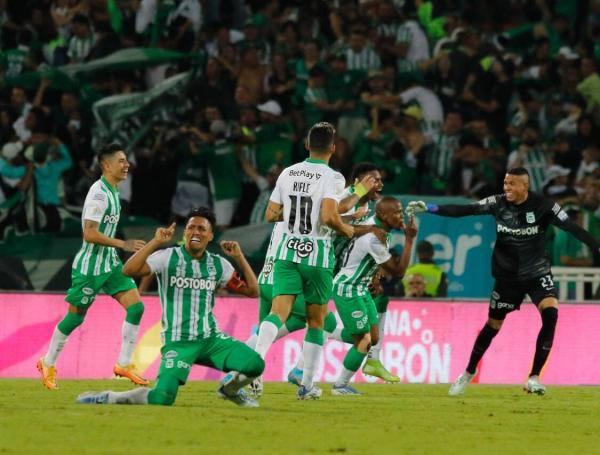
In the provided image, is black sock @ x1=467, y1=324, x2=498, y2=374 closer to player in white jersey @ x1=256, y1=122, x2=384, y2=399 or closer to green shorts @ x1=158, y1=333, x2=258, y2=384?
player in white jersey @ x1=256, y1=122, x2=384, y2=399

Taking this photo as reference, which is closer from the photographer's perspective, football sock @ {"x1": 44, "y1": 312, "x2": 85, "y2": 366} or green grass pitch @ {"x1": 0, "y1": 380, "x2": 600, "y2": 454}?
green grass pitch @ {"x1": 0, "y1": 380, "x2": 600, "y2": 454}

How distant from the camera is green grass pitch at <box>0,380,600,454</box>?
818 centimetres

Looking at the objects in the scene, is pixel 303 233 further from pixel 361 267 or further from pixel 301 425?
pixel 301 425

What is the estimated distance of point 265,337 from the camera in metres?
11.2

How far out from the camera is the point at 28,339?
51.4 ft

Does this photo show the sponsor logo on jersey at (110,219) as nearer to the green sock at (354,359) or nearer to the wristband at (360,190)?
the green sock at (354,359)

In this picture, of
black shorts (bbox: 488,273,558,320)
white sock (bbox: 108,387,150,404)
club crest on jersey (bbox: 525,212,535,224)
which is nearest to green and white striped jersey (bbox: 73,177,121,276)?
white sock (bbox: 108,387,150,404)

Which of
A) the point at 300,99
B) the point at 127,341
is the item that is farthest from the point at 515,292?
the point at 300,99

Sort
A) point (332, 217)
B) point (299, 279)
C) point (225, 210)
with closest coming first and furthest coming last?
point (332, 217) → point (299, 279) → point (225, 210)

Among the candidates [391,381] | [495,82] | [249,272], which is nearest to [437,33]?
[495,82]

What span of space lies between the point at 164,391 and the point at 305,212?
189cm

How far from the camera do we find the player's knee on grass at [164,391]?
34.1ft

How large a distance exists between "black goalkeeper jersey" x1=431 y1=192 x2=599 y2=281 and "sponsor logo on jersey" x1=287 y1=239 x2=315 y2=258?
7.93 ft

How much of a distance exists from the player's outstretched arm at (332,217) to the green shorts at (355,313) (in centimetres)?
210
